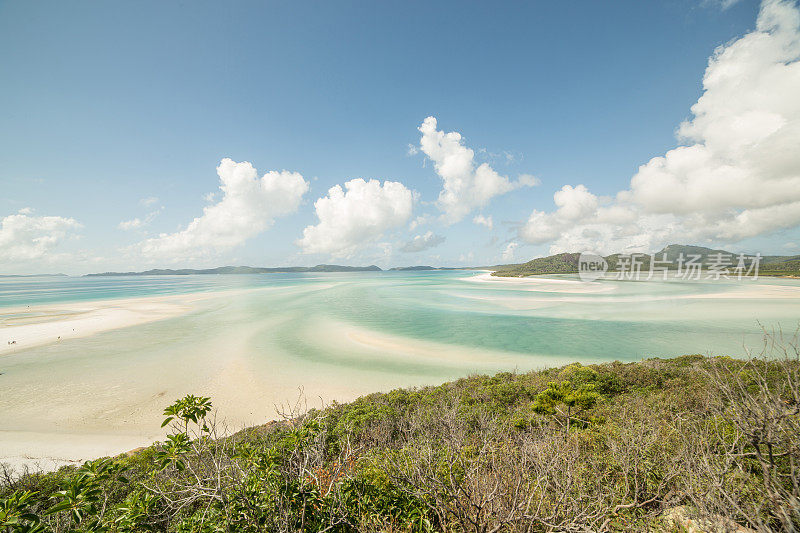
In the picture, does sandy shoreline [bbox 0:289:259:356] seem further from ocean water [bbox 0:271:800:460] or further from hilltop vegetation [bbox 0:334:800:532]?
hilltop vegetation [bbox 0:334:800:532]

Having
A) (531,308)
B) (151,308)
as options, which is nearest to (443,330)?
(531,308)

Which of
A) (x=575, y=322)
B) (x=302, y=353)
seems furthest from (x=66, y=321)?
(x=575, y=322)

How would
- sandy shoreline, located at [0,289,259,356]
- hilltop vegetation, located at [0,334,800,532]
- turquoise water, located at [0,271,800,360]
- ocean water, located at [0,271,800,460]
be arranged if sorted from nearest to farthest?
1. hilltop vegetation, located at [0,334,800,532]
2. ocean water, located at [0,271,800,460]
3. turquoise water, located at [0,271,800,360]
4. sandy shoreline, located at [0,289,259,356]

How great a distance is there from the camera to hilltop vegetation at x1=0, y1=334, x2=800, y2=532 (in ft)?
10.4

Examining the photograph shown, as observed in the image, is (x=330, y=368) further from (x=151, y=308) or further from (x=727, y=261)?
(x=727, y=261)

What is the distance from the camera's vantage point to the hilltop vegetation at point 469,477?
317 cm

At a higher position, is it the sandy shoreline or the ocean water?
the sandy shoreline

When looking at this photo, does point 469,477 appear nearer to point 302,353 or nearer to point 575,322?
point 302,353

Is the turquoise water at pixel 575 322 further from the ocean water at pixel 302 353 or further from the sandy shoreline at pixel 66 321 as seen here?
the sandy shoreline at pixel 66 321

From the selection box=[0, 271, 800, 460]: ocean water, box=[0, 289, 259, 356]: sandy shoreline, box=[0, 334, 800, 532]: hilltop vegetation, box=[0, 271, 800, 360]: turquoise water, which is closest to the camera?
box=[0, 334, 800, 532]: hilltop vegetation

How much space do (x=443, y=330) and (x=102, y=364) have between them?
95.1ft

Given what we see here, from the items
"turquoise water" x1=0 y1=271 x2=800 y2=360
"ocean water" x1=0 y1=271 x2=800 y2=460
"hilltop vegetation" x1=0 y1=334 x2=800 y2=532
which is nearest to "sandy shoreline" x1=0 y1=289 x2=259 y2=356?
"ocean water" x1=0 y1=271 x2=800 y2=460

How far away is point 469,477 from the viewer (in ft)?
12.1

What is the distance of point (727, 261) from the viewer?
52.2 metres
